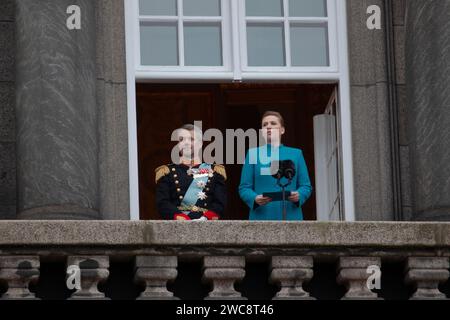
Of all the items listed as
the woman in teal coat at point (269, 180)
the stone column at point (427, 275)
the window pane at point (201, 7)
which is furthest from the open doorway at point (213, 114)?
the stone column at point (427, 275)

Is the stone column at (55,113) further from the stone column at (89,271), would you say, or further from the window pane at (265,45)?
the window pane at (265,45)

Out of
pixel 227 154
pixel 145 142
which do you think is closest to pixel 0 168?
pixel 227 154

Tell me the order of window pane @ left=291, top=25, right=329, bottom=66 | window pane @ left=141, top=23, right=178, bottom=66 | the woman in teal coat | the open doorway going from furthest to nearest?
the open doorway
window pane @ left=291, top=25, right=329, bottom=66
window pane @ left=141, top=23, right=178, bottom=66
the woman in teal coat

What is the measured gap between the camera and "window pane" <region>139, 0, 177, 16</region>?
23438 mm

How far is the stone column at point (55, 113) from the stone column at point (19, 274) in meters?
1.50

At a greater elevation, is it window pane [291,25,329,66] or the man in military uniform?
window pane [291,25,329,66]

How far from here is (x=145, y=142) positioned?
29859 mm

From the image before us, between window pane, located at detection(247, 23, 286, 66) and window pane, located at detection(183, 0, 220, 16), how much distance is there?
365 millimetres

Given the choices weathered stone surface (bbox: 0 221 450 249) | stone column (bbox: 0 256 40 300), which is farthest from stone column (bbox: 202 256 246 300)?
stone column (bbox: 0 256 40 300)

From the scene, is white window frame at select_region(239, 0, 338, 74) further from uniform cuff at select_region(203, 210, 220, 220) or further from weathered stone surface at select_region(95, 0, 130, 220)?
uniform cuff at select_region(203, 210, 220, 220)

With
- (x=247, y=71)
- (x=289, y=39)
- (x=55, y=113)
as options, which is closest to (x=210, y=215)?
(x=55, y=113)

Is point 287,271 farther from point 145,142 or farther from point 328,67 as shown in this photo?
point 145,142

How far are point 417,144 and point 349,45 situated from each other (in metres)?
1.59

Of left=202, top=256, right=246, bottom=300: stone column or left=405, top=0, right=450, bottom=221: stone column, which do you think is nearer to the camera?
left=202, top=256, right=246, bottom=300: stone column
